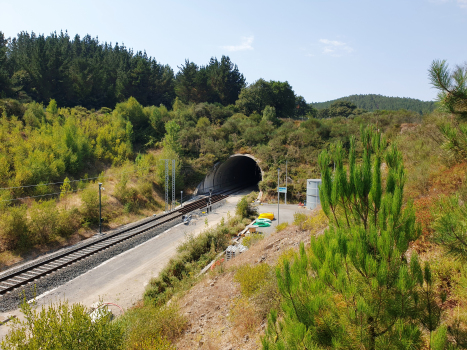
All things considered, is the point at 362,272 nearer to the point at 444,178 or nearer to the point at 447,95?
the point at 447,95

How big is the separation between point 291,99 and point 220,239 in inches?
1737

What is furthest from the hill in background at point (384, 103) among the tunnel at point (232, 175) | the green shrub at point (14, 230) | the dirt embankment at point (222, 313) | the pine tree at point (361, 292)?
the pine tree at point (361, 292)

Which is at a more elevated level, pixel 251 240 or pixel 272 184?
pixel 272 184

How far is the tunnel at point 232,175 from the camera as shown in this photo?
1369 inches

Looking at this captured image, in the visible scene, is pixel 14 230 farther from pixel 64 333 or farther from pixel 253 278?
pixel 253 278

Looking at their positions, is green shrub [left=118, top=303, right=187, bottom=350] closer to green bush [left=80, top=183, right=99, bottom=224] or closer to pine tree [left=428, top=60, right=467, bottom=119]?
pine tree [left=428, top=60, right=467, bottom=119]

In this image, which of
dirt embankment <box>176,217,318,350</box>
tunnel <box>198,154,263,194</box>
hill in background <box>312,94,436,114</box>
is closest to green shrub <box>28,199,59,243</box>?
dirt embankment <box>176,217,318,350</box>

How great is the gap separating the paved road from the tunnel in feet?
50.3

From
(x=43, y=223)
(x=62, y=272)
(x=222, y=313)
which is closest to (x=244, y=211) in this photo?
(x=62, y=272)

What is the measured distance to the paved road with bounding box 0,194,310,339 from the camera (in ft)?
38.6

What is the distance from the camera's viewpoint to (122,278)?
13539 millimetres

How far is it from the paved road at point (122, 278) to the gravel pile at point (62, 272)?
36 centimetres

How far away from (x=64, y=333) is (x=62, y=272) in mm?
10338

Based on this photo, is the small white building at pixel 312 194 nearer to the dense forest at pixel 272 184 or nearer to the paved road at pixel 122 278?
the dense forest at pixel 272 184
